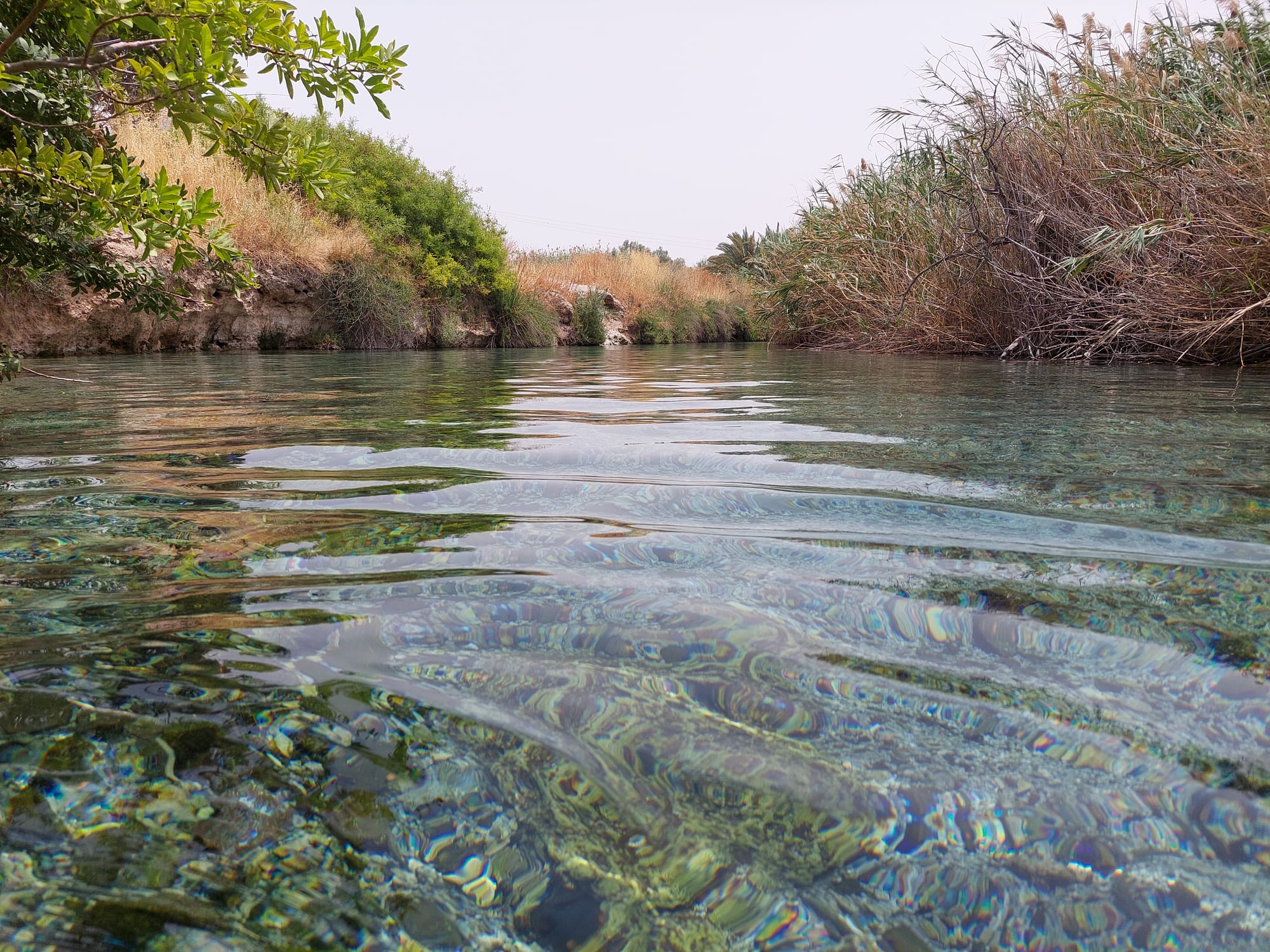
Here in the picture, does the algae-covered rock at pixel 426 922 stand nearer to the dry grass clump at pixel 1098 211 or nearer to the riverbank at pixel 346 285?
the dry grass clump at pixel 1098 211

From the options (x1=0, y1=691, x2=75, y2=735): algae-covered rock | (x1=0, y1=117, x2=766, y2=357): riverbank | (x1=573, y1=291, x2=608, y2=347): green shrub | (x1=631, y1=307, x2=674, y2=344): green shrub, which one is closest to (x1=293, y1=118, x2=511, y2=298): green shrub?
(x1=0, y1=117, x2=766, y2=357): riverbank

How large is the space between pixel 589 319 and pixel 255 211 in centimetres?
783

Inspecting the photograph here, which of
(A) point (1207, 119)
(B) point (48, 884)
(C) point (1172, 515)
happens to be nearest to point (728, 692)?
(B) point (48, 884)

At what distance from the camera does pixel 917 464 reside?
2.29 m

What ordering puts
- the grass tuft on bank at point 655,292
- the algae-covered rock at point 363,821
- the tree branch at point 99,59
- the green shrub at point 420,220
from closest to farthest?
the algae-covered rock at point 363,821
the tree branch at point 99,59
the green shrub at point 420,220
the grass tuft on bank at point 655,292

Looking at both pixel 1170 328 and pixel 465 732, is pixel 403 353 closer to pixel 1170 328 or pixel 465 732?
pixel 1170 328

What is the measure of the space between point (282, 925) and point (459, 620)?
57 centimetres

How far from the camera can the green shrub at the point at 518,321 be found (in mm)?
16766

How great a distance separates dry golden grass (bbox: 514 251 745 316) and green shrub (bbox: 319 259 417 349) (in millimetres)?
6008

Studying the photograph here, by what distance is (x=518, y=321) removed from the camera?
55.6ft

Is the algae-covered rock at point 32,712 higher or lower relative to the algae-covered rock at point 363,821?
higher

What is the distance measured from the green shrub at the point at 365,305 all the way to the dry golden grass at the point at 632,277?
6.01 metres

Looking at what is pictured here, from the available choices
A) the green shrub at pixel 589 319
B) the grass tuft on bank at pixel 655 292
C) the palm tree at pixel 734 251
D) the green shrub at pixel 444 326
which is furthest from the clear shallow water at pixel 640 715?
the palm tree at pixel 734 251

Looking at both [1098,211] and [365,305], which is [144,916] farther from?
[365,305]
